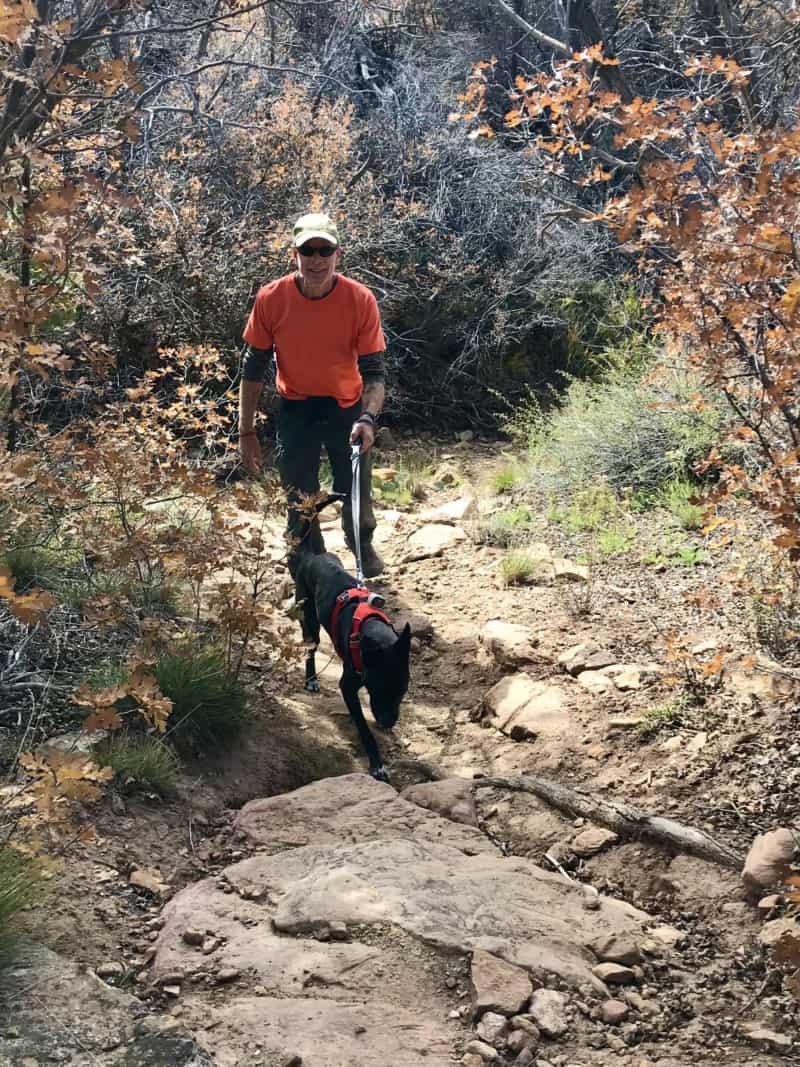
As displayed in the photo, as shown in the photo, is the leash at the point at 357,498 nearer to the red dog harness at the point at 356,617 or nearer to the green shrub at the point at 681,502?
the red dog harness at the point at 356,617

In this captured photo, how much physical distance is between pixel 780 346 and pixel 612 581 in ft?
8.29

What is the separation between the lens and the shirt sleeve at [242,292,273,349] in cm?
540

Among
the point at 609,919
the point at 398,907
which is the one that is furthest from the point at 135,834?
the point at 609,919

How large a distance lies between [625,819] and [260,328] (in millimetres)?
3134

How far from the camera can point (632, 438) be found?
7.78 meters

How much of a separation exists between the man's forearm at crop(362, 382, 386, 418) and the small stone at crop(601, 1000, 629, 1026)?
133 inches

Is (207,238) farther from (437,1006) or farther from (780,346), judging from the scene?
(437,1006)

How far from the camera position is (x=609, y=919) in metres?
Result: 3.30

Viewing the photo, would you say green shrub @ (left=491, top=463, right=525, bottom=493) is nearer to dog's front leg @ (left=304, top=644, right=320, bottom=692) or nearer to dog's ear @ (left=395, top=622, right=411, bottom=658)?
dog's front leg @ (left=304, top=644, right=320, bottom=692)

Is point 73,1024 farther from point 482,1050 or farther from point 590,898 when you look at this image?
point 590,898

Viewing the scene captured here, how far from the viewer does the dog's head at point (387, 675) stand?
4523mm

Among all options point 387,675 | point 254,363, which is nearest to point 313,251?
point 254,363

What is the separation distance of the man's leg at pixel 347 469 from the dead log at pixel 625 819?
1.96m

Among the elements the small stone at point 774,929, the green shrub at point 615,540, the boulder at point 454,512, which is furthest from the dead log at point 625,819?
the boulder at point 454,512
